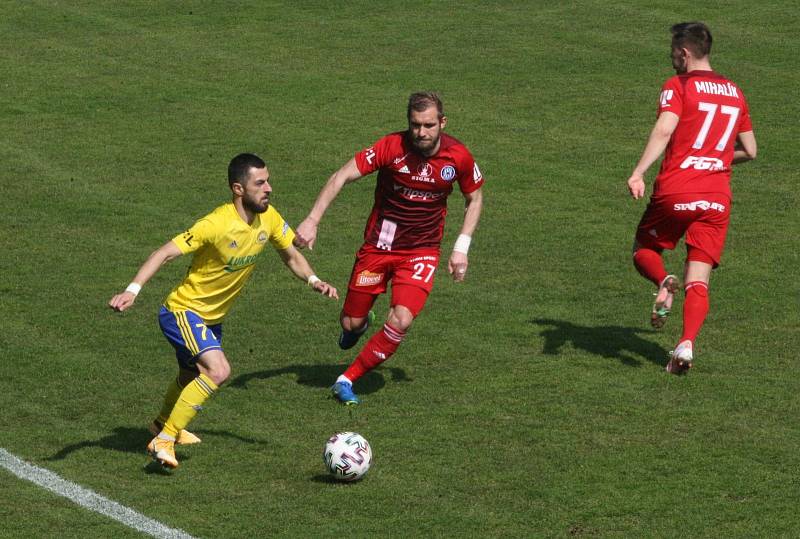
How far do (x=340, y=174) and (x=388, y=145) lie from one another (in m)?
0.46

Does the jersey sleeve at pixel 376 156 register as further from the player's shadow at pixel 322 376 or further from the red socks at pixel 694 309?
the red socks at pixel 694 309

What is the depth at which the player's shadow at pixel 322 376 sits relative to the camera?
458 inches

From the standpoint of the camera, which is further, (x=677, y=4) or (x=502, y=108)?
(x=677, y=4)

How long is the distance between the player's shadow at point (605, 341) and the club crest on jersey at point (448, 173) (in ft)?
6.63

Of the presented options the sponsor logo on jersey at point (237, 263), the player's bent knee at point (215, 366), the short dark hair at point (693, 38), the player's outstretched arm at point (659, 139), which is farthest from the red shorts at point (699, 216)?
the player's bent knee at point (215, 366)

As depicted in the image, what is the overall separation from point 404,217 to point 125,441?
116 inches

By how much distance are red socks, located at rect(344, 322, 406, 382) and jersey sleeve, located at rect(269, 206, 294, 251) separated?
126 cm

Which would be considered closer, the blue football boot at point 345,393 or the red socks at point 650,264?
the blue football boot at point 345,393

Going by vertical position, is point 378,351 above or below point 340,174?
below

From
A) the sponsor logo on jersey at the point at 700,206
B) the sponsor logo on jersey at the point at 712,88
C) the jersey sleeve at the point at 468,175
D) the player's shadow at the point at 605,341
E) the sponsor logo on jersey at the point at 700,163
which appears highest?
the sponsor logo on jersey at the point at 712,88

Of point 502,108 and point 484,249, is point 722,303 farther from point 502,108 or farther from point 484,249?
point 502,108

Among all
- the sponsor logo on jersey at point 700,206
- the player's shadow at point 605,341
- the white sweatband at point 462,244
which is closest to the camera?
the white sweatband at point 462,244

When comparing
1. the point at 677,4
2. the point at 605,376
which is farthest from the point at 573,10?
the point at 605,376

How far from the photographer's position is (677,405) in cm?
1088
